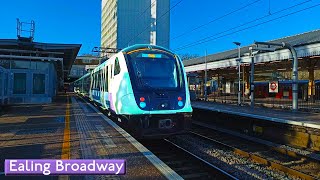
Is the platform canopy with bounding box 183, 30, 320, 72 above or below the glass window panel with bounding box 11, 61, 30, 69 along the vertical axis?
above

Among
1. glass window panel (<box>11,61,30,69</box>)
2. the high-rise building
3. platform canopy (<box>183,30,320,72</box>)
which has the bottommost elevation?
glass window panel (<box>11,61,30,69</box>)

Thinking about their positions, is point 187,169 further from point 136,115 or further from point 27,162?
point 27,162

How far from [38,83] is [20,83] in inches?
46.4

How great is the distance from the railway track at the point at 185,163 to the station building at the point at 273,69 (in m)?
11.7

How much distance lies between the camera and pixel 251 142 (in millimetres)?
12859

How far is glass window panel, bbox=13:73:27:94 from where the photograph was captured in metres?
22.3

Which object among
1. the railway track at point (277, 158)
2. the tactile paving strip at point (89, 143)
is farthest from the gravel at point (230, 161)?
the tactile paving strip at point (89, 143)

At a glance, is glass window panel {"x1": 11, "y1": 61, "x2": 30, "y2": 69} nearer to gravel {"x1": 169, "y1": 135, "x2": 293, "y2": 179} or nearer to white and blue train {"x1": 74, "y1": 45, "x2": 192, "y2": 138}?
white and blue train {"x1": 74, "y1": 45, "x2": 192, "y2": 138}

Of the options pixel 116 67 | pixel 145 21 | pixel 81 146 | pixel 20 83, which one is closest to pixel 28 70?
pixel 20 83

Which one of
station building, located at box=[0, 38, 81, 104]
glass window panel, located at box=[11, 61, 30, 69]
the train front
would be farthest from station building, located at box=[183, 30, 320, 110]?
glass window panel, located at box=[11, 61, 30, 69]

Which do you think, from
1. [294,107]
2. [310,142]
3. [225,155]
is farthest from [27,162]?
[294,107]

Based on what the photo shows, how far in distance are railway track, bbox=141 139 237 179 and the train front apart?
0.71m

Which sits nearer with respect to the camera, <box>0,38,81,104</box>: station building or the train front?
the train front

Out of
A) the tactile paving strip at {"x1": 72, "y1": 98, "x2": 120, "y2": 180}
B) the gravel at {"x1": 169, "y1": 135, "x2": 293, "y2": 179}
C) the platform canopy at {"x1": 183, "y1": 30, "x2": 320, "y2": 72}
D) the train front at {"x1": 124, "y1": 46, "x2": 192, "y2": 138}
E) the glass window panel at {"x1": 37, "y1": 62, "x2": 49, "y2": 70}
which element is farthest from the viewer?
the glass window panel at {"x1": 37, "y1": 62, "x2": 49, "y2": 70}
